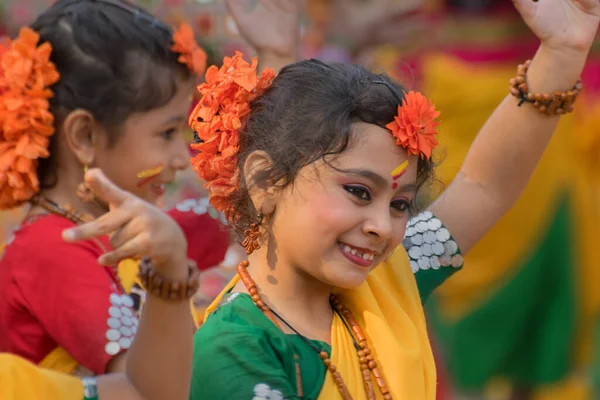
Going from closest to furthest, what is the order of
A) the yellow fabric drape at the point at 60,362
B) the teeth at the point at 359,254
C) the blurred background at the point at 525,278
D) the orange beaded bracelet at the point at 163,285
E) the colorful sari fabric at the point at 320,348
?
the orange beaded bracelet at the point at 163,285 < the colorful sari fabric at the point at 320,348 < the teeth at the point at 359,254 < the yellow fabric drape at the point at 60,362 < the blurred background at the point at 525,278

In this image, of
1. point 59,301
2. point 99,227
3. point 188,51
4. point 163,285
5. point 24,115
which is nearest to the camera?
point 99,227

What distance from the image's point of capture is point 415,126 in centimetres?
234

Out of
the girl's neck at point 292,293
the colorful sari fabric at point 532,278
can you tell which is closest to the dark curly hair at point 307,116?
the girl's neck at point 292,293

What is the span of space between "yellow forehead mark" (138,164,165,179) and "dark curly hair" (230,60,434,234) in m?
0.64

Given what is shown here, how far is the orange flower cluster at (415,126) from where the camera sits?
2.34 metres

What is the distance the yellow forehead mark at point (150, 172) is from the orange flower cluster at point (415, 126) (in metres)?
0.89

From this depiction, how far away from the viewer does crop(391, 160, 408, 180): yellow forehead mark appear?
2.31 meters

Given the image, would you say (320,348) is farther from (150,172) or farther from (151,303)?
(150,172)

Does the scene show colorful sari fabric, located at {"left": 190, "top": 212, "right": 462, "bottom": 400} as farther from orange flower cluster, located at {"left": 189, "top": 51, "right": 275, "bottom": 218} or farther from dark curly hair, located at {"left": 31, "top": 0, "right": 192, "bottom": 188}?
dark curly hair, located at {"left": 31, "top": 0, "right": 192, "bottom": 188}

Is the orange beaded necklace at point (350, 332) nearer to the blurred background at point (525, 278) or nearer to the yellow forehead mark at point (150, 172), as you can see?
the yellow forehead mark at point (150, 172)

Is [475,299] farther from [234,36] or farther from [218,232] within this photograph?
[218,232]

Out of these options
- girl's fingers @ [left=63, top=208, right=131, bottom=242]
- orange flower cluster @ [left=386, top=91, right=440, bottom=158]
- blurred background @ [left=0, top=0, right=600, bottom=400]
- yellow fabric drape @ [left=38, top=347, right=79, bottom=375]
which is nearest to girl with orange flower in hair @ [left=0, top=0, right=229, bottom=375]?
yellow fabric drape @ [left=38, top=347, right=79, bottom=375]

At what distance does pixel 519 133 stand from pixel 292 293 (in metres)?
0.67

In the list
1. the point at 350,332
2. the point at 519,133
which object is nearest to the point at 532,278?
the point at 519,133
